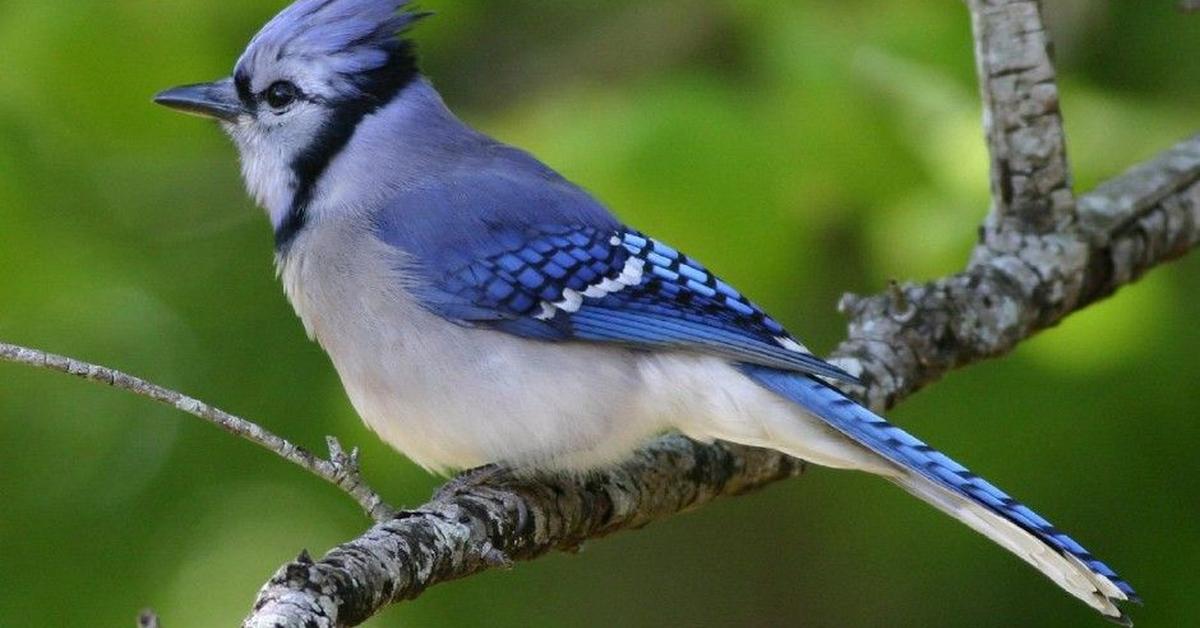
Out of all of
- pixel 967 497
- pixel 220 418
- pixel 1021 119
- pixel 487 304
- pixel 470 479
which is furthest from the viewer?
pixel 1021 119

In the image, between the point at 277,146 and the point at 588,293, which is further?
the point at 277,146

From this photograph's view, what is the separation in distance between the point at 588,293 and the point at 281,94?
77cm

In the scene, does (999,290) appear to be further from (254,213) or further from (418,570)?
(254,213)

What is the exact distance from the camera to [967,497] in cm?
237

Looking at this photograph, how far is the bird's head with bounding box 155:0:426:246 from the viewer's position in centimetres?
304

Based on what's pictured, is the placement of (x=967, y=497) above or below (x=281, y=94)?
below

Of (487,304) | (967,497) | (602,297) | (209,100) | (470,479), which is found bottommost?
(967,497)

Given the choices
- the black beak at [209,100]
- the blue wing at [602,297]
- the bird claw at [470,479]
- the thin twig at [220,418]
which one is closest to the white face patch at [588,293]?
the blue wing at [602,297]

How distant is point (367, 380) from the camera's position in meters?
2.72

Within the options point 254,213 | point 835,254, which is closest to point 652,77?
point 835,254

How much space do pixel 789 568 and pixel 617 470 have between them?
1705mm

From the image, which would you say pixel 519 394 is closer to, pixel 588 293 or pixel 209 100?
pixel 588 293

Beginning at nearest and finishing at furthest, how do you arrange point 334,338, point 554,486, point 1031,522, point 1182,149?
point 1031,522 → point 554,486 → point 334,338 → point 1182,149

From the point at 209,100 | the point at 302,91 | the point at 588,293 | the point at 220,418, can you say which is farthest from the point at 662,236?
the point at 220,418
